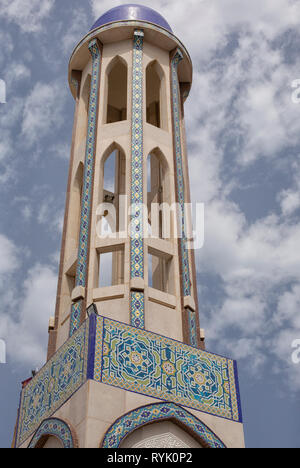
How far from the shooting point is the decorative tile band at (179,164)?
35.3 ft

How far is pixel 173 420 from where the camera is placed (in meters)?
8.65

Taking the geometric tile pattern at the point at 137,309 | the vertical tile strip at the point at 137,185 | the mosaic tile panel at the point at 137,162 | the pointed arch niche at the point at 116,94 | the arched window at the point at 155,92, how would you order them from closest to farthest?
the geometric tile pattern at the point at 137,309
the vertical tile strip at the point at 137,185
the mosaic tile panel at the point at 137,162
the arched window at the point at 155,92
the pointed arch niche at the point at 116,94

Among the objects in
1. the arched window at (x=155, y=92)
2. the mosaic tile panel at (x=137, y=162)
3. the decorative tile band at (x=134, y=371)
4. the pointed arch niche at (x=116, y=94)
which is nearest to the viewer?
the decorative tile band at (x=134, y=371)

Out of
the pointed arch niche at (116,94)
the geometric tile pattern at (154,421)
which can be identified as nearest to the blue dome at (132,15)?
the pointed arch niche at (116,94)

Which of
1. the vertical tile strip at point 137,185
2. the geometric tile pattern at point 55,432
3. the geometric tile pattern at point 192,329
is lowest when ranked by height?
the geometric tile pattern at point 55,432

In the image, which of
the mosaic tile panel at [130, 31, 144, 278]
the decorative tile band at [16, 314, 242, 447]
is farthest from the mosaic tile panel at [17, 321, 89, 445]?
the mosaic tile panel at [130, 31, 144, 278]

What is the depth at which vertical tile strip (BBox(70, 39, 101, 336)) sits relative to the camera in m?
10.0

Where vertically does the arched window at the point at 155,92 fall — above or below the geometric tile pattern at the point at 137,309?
above

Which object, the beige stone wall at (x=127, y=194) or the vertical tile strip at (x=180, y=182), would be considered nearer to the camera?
the beige stone wall at (x=127, y=194)

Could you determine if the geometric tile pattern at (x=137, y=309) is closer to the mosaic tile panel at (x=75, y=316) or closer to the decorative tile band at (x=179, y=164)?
the mosaic tile panel at (x=75, y=316)

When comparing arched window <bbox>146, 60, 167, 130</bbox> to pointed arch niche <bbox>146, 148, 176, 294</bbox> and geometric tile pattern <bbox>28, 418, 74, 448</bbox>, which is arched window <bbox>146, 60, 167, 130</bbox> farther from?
geometric tile pattern <bbox>28, 418, 74, 448</bbox>

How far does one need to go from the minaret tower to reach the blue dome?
0.09ft

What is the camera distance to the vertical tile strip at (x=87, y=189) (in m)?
10.0

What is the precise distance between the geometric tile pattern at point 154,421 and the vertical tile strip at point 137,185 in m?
1.30
